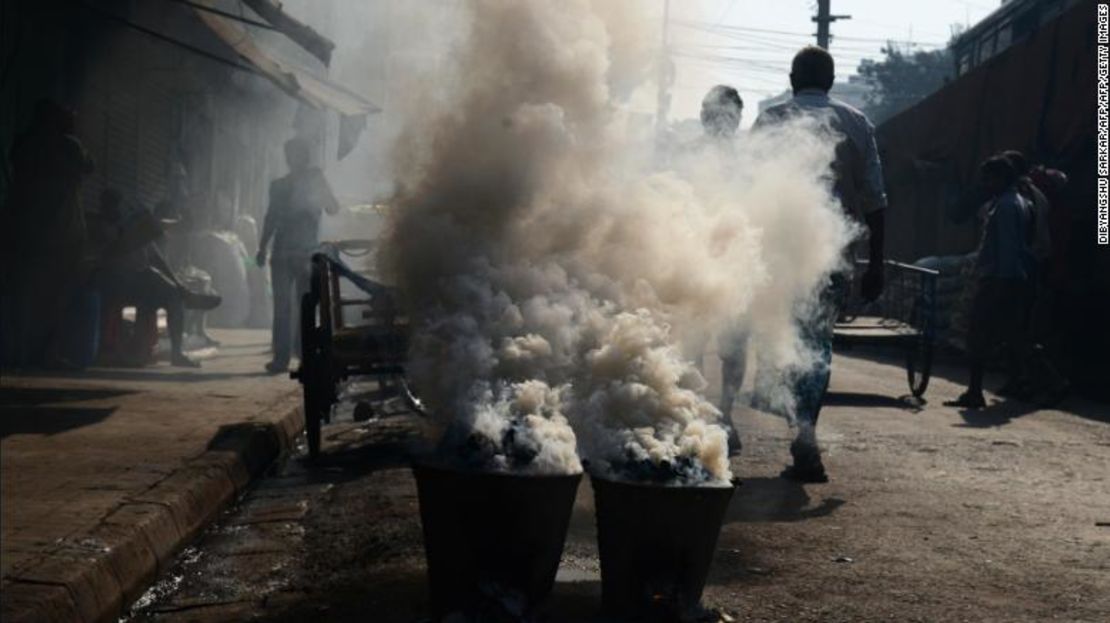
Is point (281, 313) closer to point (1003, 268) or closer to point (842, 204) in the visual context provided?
point (1003, 268)

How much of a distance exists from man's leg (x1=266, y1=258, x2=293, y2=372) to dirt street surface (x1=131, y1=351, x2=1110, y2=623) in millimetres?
3560

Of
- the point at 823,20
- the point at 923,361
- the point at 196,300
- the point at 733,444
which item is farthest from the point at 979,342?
the point at 823,20

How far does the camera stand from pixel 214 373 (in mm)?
11828

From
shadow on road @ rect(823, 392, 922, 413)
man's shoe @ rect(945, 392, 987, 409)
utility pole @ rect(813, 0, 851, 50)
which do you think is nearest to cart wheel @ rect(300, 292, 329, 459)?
shadow on road @ rect(823, 392, 922, 413)

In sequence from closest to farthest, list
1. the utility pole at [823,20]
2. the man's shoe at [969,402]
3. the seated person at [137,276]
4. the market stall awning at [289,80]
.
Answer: the man's shoe at [969,402] < the seated person at [137,276] < the market stall awning at [289,80] < the utility pole at [823,20]

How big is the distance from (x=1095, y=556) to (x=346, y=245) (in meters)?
6.20

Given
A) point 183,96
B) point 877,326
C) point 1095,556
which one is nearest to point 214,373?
point 877,326

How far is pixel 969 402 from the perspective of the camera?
1120cm

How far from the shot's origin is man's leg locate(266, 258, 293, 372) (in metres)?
12.0

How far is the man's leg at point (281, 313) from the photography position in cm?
1197

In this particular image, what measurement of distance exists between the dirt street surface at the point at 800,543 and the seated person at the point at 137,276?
4.40 m

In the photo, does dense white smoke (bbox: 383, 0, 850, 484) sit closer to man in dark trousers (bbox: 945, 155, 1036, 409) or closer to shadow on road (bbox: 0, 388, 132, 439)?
shadow on road (bbox: 0, 388, 132, 439)

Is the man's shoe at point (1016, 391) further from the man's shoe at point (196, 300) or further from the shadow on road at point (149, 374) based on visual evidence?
the man's shoe at point (196, 300)

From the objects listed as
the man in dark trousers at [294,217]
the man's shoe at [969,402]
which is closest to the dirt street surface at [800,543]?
the man's shoe at [969,402]
